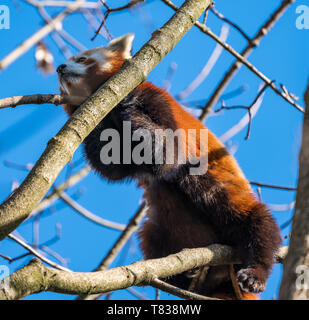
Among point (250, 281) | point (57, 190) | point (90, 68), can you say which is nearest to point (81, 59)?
point (90, 68)

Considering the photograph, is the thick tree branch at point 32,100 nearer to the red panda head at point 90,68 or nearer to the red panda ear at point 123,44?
the red panda head at point 90,68

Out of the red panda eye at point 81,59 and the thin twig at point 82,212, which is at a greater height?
the red panda eye at point 81,59

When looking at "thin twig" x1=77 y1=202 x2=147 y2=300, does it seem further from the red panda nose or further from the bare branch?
the bare branch

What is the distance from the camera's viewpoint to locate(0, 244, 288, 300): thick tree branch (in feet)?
7.04

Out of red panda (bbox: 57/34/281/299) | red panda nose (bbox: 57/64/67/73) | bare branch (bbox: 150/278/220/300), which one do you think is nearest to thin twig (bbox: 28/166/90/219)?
red panda (bbox: 57/34/281/299)

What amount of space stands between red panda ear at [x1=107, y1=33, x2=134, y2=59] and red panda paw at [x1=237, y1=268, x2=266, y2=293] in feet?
8.68

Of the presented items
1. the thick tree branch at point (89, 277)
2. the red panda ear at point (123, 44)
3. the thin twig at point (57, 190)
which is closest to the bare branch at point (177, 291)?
the thick tree branch at point (89, 277)

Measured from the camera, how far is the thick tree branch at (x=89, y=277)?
214 centimetres

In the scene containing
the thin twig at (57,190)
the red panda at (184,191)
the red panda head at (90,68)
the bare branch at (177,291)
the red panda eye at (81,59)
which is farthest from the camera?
the thin twig at (57,190)

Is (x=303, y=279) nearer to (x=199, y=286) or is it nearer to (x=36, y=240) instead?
(x=199, y=286)

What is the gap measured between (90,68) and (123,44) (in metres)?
0.67

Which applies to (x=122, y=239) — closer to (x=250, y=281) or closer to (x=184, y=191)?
(x=184, y=191)

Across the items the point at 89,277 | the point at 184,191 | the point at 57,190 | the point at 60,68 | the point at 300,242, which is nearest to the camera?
the point at 300,242

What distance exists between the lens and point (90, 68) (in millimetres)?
4703
